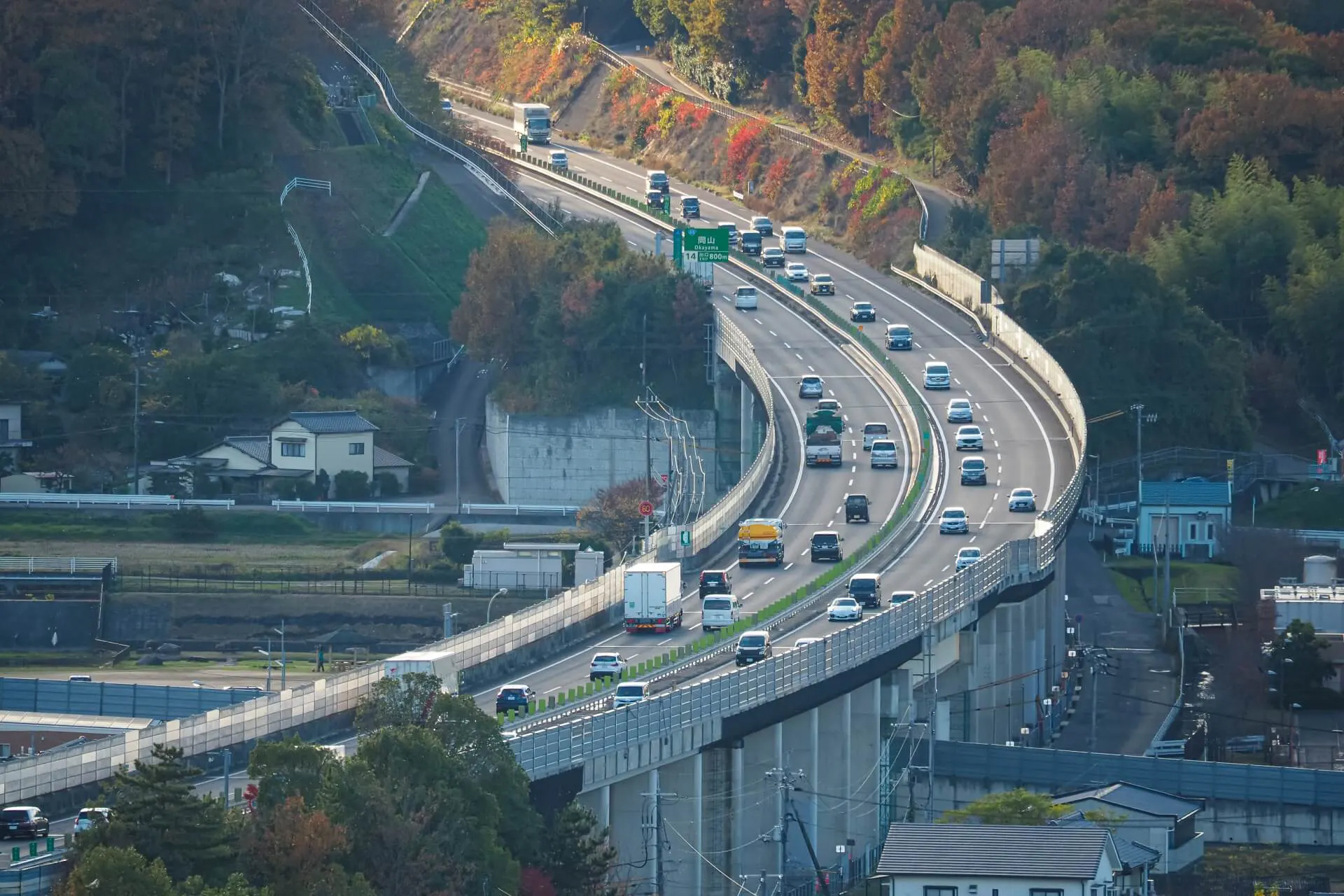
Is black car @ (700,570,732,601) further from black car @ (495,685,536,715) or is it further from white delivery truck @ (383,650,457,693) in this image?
white delivery truck @ (383,650,457,693)

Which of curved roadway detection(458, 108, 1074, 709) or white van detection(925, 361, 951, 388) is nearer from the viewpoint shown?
curved roadway detection(458, 108, 1074, 709)

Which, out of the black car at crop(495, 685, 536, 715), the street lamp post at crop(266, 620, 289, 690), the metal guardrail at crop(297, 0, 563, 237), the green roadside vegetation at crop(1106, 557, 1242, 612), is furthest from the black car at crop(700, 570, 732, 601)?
the metal guardrail at crop(297, 0, 563, 237)

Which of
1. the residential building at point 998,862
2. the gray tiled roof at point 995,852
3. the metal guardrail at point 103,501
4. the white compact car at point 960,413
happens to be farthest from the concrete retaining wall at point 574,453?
the residential building at point 998,862

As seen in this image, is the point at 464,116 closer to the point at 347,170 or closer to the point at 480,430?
the point at 347,170

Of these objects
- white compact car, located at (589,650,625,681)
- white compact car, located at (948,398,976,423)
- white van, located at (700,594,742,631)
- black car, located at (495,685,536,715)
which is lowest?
black car, located at (495,685,536,715)

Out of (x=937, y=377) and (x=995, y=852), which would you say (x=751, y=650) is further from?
(x=937, y=377)

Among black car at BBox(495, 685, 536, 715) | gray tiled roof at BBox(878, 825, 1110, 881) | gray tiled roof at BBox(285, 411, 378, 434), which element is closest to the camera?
gray tiled roof at BBox(878, 825, 1110, 881)

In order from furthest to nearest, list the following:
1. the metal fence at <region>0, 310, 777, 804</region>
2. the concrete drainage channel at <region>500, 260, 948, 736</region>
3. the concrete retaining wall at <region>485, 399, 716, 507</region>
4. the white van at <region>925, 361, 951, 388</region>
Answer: the concrete retaining wall at <region>485, 399, 716, 507</region> → the white van at <region>925, 361, 951, 388</region> → the concrete drainage channel at <region>500, 260, 948, 736</region> → the metal fence at <region>0, 310, 777, 804</region>
